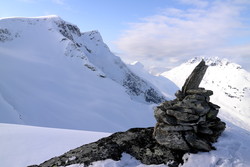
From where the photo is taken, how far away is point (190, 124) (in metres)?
10.3

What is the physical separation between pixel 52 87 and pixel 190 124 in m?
58.7

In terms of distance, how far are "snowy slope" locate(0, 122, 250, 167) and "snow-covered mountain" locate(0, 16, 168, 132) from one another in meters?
19.9

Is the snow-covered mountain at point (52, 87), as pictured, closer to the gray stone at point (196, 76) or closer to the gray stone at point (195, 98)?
the gray stone at point (196, 76)

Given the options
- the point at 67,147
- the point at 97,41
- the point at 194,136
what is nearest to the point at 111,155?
the point at 194,136

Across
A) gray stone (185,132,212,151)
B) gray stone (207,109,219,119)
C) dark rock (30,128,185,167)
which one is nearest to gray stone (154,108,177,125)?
gray stone (185,132,212,151)

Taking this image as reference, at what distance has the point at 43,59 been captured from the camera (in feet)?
254

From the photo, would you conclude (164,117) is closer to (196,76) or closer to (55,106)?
(196,76)

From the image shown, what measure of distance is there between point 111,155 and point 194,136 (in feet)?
12.1

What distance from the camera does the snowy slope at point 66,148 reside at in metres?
9.23

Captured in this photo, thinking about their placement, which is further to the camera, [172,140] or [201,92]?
[201,92]

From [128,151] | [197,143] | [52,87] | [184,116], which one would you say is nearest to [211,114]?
[184,116]

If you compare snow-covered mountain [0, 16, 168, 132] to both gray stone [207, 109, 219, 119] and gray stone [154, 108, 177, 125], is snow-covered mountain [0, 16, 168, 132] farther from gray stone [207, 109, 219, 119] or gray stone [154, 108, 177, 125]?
gray stone [207, 109, 219, 119]

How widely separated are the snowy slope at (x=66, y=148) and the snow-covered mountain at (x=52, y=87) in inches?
784

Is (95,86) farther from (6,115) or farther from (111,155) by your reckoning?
(111,155)
